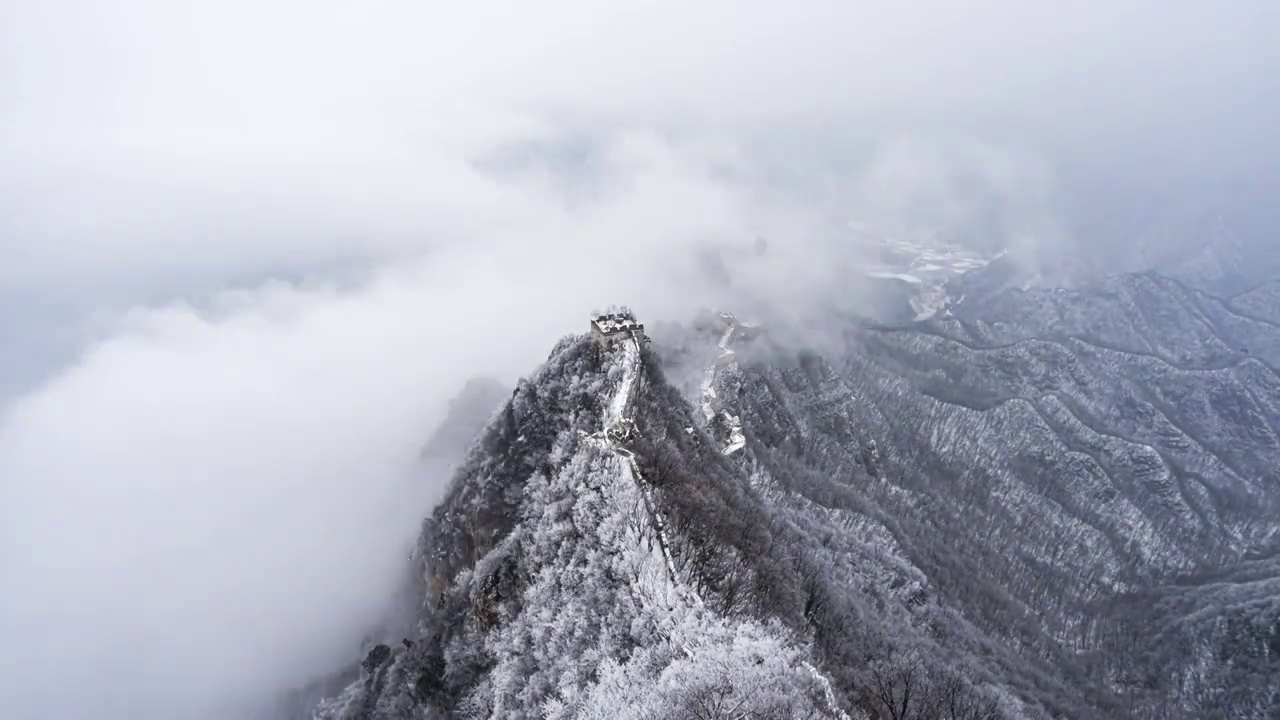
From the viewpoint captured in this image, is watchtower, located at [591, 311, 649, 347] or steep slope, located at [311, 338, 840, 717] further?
watchtower, located at [591, 311, 649, 347]

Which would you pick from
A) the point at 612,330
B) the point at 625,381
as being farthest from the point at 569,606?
the point at 612,330

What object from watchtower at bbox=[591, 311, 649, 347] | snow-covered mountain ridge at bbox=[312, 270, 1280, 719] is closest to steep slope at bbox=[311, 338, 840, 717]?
snow-covered mountain ridge at bbox=[312, 270, 1280, 719]

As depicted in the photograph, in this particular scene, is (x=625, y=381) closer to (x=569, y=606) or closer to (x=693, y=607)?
(x=569, y=606)

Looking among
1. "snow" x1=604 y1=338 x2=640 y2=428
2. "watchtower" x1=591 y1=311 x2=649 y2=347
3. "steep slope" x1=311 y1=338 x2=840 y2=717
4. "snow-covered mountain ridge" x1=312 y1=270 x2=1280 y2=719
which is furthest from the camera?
Answer: "watchtower" x1=591 y1=311 x2=649 y2=347

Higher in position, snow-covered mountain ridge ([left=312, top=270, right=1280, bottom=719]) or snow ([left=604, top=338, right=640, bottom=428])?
snow ([left=604, top=338, right=640, bottom=428])

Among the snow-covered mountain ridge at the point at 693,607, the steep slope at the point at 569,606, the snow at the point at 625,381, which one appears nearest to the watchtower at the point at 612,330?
the snow at the point at 625,381

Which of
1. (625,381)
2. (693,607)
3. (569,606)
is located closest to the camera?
(693,607)

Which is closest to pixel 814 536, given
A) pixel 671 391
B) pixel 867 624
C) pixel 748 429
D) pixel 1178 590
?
pixel 867 624

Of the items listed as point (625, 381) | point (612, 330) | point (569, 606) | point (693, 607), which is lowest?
point (569, 606)

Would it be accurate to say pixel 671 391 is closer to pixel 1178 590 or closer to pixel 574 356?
pixel 574 356

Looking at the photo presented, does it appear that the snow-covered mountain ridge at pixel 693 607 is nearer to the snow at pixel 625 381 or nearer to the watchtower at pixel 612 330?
the snow at pixel 625 381

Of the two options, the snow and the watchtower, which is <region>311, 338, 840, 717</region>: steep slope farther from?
the watchtower
